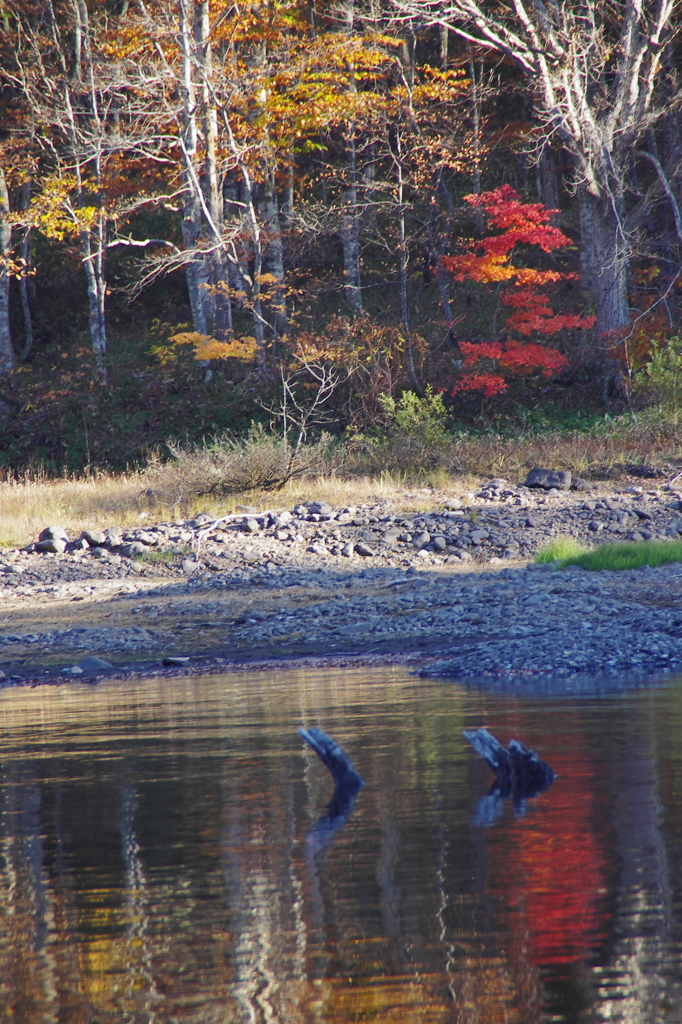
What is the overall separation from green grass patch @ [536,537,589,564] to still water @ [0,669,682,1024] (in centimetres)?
755

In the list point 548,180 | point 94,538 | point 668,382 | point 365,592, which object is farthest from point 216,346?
point 365,592

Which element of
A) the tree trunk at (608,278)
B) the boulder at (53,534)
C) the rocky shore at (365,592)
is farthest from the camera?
the tree trunk at (608,278)

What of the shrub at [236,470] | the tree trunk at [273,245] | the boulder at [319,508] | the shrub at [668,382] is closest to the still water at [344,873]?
the boulder at [319,508]

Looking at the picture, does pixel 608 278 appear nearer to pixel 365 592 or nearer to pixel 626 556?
pixel 626 556

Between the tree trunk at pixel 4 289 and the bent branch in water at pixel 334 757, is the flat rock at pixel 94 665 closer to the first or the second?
the bent branch in water at pixel 334 757

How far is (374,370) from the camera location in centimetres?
2981

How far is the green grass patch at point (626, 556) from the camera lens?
1538 cm

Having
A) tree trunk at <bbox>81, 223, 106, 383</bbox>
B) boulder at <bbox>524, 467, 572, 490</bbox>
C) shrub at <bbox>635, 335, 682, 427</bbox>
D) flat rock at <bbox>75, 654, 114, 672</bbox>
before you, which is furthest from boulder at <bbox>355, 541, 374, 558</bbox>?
tree trunk at <bbox>81, 223, 106, 383</bbox>

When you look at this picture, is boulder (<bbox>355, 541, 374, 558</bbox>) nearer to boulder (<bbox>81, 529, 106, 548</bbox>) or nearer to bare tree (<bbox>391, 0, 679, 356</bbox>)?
boulder (<bbox>81, 529, 106, 548</bbox>)

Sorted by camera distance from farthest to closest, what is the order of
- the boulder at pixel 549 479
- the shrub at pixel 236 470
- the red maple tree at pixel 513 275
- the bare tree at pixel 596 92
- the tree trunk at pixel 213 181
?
the tree trunk at pixel 213 181, the bare tree at pixel 596 92, the red maple tree at pixel 513 275, the shrub at pixel 236 470, the boulder at pixel 549 479

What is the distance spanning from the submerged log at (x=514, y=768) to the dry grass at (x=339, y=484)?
13363 mm

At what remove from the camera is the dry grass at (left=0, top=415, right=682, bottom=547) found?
20516mm

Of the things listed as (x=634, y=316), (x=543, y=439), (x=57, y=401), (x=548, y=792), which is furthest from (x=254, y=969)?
(x=57, y=401)

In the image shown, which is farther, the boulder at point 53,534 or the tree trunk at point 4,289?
the tree trunk at point 4,289
